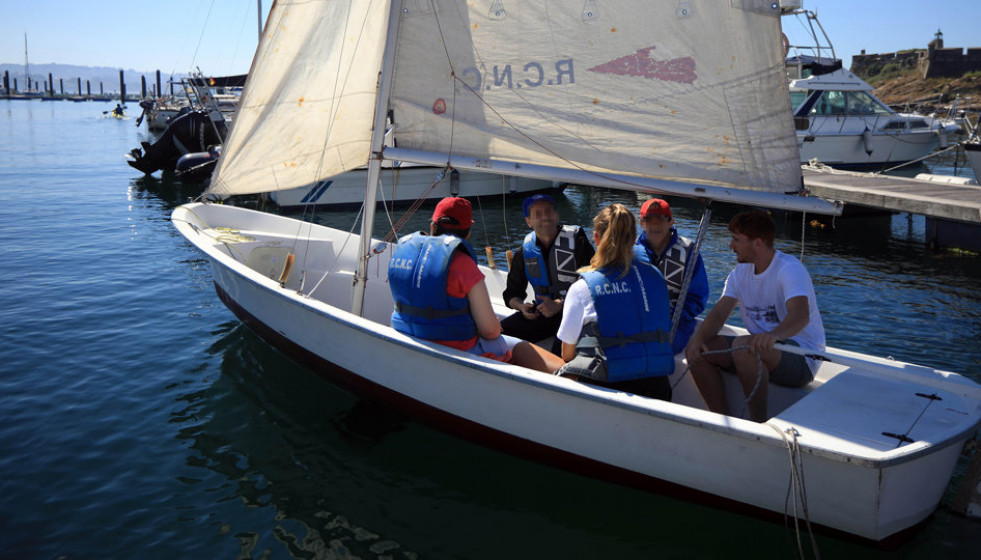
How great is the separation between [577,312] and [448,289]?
1049 mm

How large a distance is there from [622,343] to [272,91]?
4.29 m

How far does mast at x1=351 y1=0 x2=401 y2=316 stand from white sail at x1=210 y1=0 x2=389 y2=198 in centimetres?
45

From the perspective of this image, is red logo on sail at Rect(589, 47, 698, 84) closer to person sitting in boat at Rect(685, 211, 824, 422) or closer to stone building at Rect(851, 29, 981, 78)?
person sitting in boat at Rect(685, 211, 824, 422)

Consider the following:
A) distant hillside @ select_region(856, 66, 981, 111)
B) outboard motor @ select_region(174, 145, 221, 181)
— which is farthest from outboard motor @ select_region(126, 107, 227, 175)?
distant hillside @ select_region(856, 66, 981, 111)

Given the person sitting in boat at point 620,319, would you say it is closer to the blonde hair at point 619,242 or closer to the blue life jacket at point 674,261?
the blonde hair at point 619,242

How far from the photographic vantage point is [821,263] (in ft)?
41.2

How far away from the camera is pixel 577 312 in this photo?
4094 millimetres

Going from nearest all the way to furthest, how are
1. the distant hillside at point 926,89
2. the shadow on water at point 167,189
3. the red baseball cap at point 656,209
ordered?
the red baseball cap at point 656,209 → the shadow on water at point 167,189 → the distant hillside at point 926,89

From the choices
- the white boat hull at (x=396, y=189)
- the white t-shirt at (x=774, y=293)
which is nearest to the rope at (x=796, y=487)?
the white t-shirt at (x=774, y=293)

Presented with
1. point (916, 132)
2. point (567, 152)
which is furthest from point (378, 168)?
point (916, 132)

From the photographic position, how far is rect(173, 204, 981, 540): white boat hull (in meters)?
3.66

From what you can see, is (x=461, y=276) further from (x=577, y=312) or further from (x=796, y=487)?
(x=796, y=487)

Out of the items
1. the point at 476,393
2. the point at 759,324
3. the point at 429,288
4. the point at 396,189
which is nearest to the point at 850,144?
the point at 396,189

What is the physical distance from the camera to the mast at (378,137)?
5438mm
